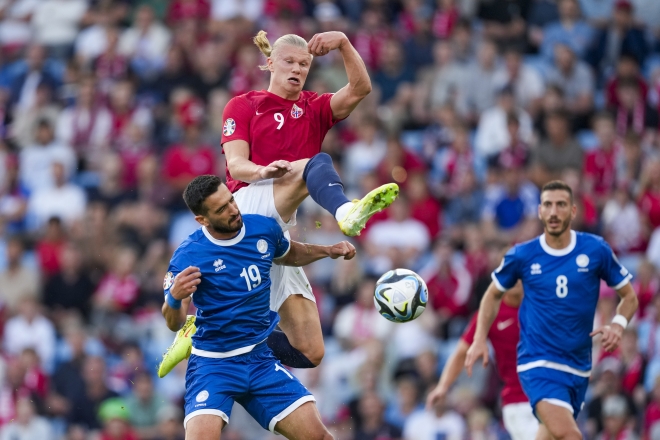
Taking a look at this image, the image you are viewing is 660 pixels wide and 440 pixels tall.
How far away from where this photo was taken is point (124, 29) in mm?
19625

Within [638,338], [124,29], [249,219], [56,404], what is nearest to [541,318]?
[249,219]

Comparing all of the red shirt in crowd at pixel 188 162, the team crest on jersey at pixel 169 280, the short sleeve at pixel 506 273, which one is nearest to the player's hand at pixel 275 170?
the team crest on jersey at pixel 169 280

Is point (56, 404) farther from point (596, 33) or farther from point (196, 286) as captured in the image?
point (596, 33)

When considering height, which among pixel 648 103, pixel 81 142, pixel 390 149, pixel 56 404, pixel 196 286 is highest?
pixel 196 286

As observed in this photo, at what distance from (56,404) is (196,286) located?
7498 mm

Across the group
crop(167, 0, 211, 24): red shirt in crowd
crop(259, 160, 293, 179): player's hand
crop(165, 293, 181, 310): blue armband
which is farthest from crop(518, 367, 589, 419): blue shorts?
crop(167, 0, 211, 24): red shirt in crowd

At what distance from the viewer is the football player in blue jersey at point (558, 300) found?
31.4 feet

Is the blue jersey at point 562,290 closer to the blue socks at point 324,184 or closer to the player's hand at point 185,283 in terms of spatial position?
the blue socks at point 324,184

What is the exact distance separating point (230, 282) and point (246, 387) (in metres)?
0.74

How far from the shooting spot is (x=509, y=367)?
10.6 m

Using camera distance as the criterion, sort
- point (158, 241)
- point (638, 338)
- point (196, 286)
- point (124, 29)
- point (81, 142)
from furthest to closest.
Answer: point (124, 29) → point (81, 142) → point (158, 241) → point (638, 338) → point (196, 286)

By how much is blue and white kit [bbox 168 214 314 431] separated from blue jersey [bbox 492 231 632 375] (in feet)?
7.43

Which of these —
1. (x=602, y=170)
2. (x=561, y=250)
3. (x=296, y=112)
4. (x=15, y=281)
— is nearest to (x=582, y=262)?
(x=561, y=250)

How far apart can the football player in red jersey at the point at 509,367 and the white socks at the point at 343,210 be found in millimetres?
2858
